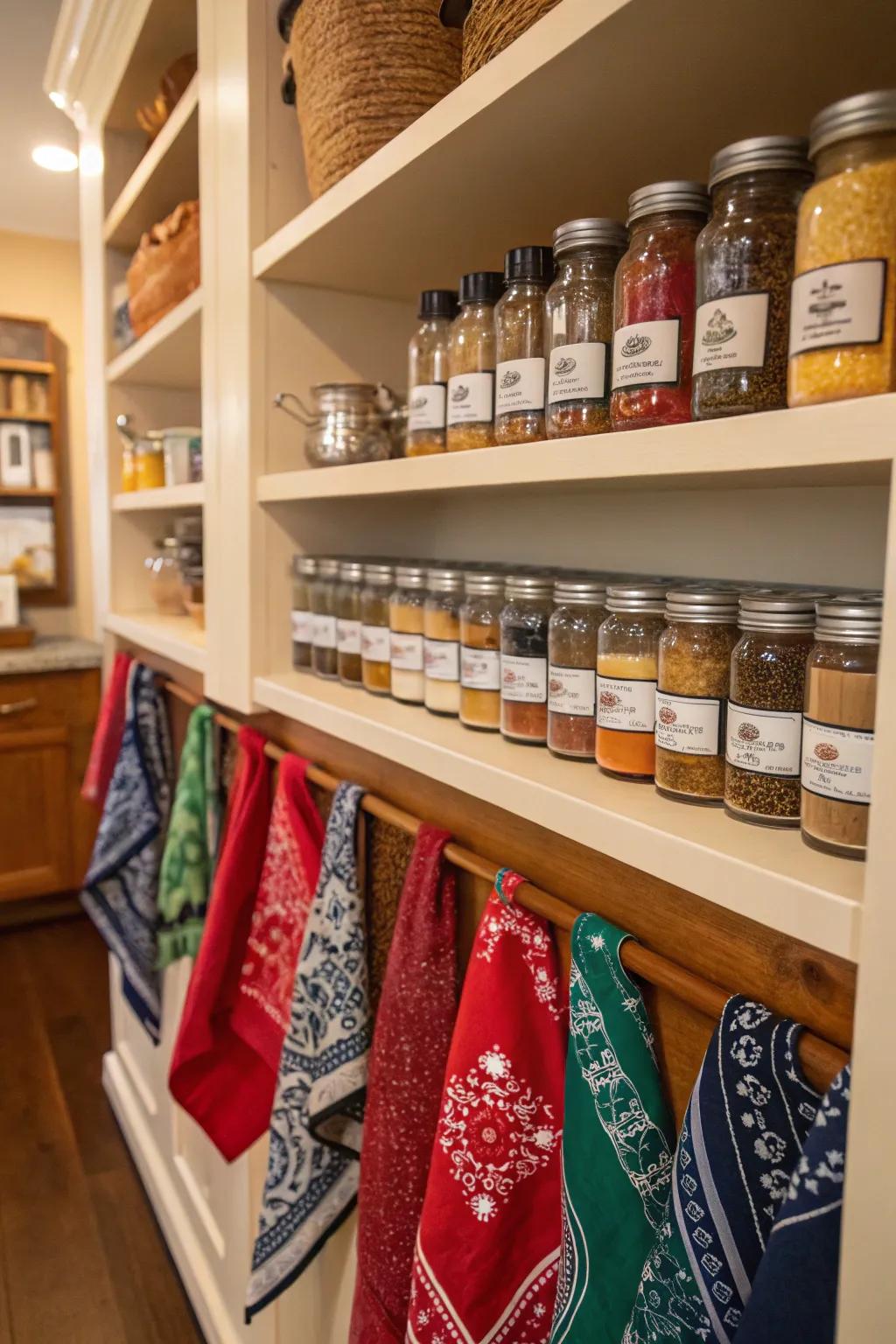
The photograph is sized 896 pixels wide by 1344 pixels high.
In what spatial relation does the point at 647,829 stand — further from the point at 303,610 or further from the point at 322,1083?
the point at 303,610

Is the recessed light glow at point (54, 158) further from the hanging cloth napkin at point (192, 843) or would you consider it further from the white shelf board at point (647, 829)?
the white shelf board at point (647, 829)

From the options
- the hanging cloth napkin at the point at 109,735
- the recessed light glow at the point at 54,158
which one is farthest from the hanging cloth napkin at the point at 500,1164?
the recessed light glow at the point at 54,158

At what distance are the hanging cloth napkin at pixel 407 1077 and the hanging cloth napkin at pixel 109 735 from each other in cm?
118

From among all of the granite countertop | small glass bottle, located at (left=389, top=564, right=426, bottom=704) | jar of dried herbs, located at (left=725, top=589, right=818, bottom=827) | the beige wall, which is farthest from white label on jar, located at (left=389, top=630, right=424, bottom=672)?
the beige wall

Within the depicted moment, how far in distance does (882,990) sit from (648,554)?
54cm

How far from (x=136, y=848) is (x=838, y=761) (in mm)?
1440

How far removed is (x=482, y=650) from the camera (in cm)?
87

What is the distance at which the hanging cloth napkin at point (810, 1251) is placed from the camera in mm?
498

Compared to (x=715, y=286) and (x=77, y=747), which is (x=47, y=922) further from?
(x=715, y=286)

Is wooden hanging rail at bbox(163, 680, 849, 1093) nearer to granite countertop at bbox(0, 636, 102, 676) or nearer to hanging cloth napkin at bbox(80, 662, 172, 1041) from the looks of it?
hanging cloth napkin at bbox(80, 662, 172, 1041)

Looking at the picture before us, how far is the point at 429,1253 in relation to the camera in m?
0.79

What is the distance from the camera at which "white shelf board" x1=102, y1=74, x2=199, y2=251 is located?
1.46 metres

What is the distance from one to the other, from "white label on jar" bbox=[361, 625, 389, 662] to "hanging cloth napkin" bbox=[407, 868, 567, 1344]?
349 mm

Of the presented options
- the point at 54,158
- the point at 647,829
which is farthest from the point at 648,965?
the point at 54,158
